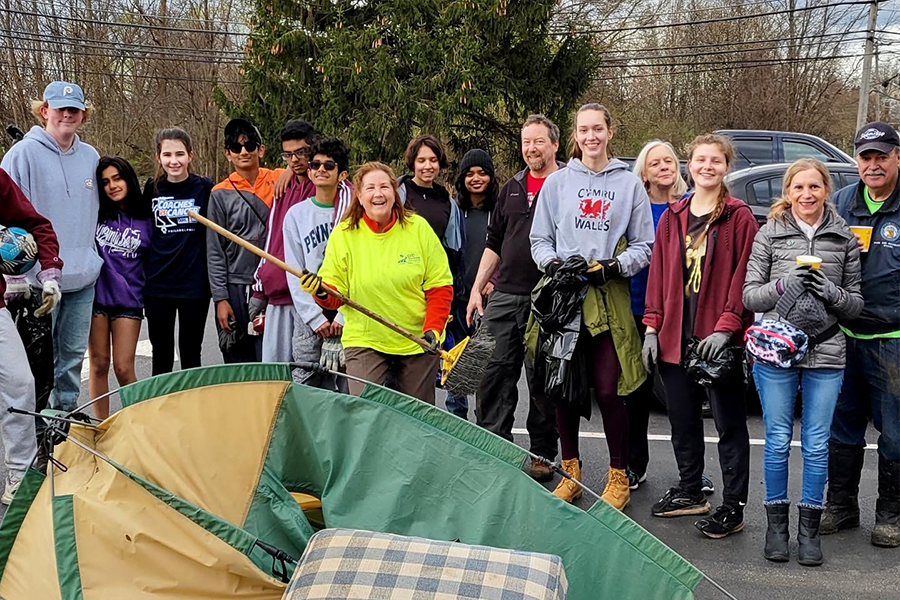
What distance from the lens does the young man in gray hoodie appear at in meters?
4.89

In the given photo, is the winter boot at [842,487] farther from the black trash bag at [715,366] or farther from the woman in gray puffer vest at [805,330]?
the black trash bag at [715,366]

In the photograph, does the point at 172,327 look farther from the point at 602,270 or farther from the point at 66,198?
the point at 602,270

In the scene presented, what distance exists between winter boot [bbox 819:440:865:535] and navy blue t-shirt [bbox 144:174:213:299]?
3693mm

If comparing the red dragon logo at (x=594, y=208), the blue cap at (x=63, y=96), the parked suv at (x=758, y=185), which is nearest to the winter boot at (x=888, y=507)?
the red dragon logo at (x=594, y=208)

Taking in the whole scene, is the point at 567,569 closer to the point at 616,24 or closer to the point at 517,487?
the point at 517,487

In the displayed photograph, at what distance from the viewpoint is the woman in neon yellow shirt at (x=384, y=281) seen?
4469 millimetres

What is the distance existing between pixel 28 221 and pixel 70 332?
76 centimetres

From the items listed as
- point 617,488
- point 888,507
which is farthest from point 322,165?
point 888,507

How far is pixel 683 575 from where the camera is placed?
273 centimetres

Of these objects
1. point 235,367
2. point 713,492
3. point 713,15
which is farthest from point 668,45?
point 235,367

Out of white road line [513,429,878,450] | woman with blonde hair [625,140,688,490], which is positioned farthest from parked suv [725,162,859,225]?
woman with blonde hair [625,140,688,490]

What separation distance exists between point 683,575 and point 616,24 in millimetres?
26147

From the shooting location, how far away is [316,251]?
4.79 metres

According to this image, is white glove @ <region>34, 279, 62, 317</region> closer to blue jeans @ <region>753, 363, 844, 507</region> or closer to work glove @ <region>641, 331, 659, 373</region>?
work glove @ <region>641, 331, 659, 373</region>
